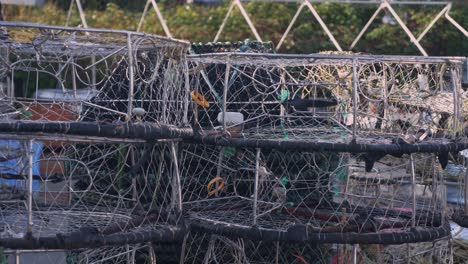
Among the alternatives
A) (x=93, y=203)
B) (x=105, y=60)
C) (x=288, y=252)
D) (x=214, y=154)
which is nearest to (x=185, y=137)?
(x=105, y=60)

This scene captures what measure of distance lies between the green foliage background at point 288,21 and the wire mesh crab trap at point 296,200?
8.05 metres

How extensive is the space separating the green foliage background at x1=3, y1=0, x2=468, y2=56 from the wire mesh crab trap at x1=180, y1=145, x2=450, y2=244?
8046mm

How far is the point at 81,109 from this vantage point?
5.45m

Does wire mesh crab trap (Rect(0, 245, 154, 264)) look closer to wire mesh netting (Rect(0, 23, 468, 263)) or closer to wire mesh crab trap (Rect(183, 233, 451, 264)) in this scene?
wire mesh netting (Rect(0, 23, 468, 263))

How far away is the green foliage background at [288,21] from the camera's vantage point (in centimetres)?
1451

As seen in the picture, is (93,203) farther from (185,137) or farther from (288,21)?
(288,21)

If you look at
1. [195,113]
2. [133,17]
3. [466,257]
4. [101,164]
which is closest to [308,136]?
[195,113]

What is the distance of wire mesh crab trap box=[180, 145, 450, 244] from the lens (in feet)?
17.0

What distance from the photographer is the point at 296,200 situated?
6.05m

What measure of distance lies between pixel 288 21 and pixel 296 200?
32.1 ft

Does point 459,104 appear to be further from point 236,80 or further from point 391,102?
point 236,80

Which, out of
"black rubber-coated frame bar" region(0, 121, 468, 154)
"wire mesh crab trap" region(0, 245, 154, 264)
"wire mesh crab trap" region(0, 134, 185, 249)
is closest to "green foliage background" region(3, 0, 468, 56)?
"wire mesh crab trap" region(0, 134, 185, 249)

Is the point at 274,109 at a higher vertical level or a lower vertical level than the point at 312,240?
higher

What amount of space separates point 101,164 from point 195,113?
0.72 m
